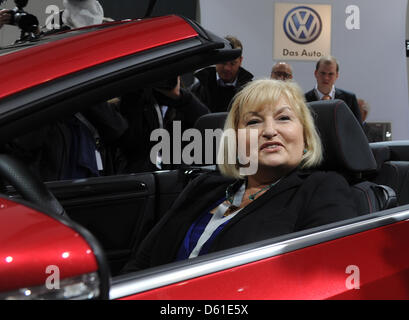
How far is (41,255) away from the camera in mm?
608

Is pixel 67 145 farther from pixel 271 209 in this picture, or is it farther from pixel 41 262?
pixel 41 262

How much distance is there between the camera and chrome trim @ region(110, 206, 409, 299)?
81 centimetres

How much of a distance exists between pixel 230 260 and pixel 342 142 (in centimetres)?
91

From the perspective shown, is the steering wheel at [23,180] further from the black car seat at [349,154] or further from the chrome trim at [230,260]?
the black car seat at [349,154]

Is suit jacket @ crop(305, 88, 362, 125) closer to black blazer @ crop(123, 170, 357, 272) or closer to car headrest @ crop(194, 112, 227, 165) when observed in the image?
car headrest @ crop(194, 112, 227, 165)

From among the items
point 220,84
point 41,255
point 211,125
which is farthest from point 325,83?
point 41,255

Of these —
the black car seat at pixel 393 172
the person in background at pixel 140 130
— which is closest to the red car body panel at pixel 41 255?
the black car seat at pixel 393 172

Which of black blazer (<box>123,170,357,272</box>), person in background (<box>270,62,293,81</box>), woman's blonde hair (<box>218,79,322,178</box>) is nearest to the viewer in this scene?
black blazer (<box>123,170,357,272</box>)

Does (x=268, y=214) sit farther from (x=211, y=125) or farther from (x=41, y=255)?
(x=41, y=255)

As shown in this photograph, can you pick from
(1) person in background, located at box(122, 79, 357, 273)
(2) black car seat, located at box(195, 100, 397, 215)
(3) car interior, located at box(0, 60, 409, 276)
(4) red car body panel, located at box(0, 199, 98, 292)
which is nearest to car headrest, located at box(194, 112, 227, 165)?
(3) car interior, located at box(0, 60, 409, 276)

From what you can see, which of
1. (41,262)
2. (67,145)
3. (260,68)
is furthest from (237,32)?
(41,262)

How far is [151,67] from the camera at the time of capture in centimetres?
98

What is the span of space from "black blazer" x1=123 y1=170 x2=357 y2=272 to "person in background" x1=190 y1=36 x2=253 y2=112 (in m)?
1.72

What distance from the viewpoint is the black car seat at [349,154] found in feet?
5.58
